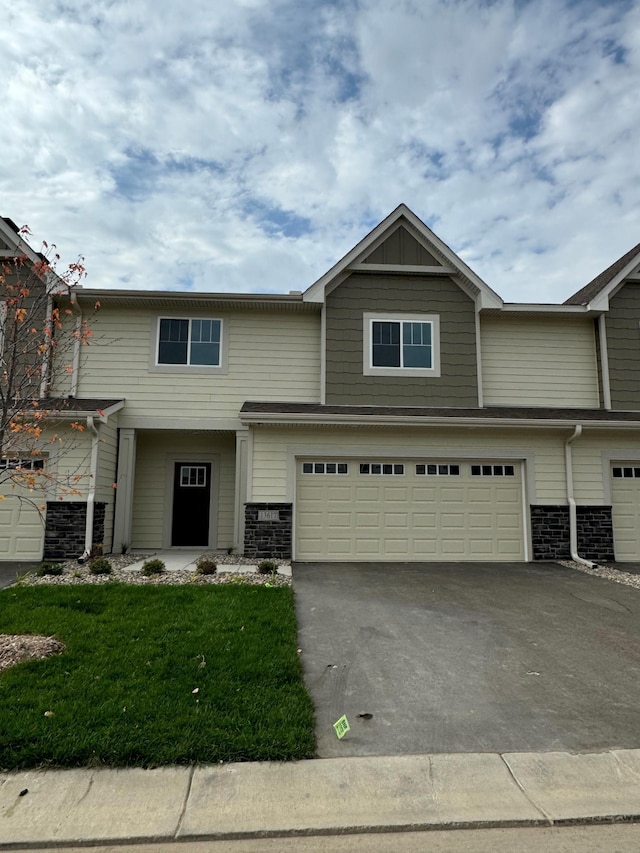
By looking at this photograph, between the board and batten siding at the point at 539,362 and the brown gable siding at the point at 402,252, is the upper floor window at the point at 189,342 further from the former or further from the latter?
the board and batten siding at the point at 539,362

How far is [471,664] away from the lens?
5133 millimetres

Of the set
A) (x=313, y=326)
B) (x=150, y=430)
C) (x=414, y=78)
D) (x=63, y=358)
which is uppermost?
(x=414, y=78)

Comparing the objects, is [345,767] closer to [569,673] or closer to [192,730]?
[192,730]

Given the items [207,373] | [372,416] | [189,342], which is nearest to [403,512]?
[372,416]

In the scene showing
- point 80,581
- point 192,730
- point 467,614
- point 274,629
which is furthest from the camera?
point 80,581

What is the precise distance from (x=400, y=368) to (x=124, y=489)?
7.02 metres

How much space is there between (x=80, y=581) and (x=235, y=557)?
331 cm

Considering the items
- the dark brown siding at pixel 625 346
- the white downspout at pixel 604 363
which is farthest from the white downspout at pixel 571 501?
the dark brown siding at pixel 625 346

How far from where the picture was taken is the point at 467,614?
6.88 m

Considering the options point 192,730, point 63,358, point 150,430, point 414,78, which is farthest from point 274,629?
point 414,78

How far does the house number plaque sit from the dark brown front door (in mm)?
2235

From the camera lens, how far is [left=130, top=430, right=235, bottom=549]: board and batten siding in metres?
12.1

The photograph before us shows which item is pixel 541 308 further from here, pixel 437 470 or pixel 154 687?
pixel 154 687

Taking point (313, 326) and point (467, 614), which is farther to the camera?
point (313, 326)
